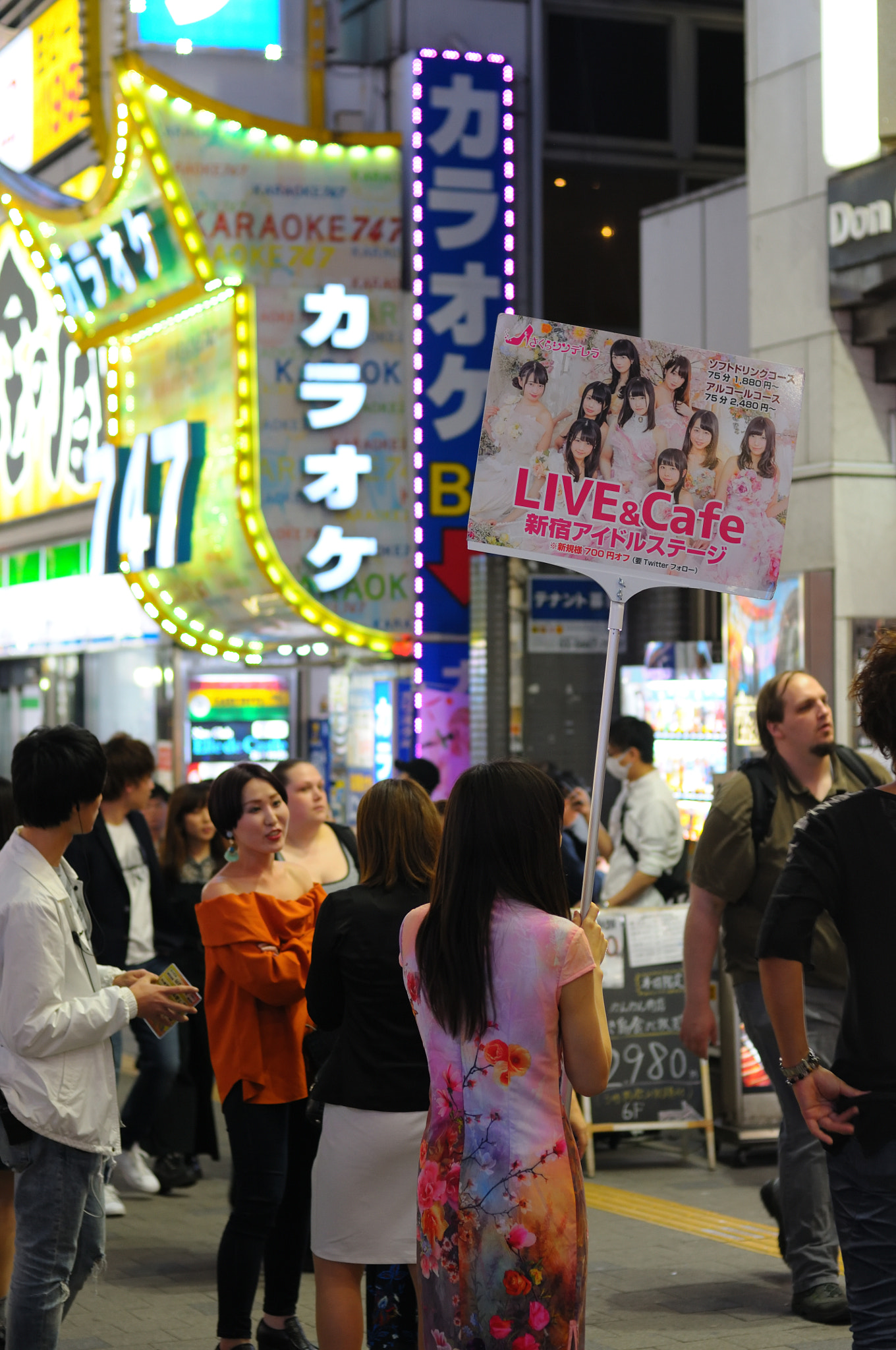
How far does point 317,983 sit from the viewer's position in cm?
471

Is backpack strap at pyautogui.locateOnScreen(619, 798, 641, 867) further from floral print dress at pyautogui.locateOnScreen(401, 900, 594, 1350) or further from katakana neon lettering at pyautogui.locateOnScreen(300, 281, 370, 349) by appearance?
katakana neon lettering at pyautogui.locateOnScreen(300, 281, 370, 349)

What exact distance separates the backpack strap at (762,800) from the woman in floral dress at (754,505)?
166cm

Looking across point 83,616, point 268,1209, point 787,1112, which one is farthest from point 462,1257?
point 83,616

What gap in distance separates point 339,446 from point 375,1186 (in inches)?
352

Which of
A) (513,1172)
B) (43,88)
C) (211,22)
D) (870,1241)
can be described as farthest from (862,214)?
(43,88)

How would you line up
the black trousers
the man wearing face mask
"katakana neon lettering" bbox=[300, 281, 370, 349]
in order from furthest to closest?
"katakana neon lettering" bbox=[300, 281, 370, 349] < the man wearing face mask < the black trousers

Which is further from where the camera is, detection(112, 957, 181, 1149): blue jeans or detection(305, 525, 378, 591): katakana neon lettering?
detection(305, 525, 378, 591): katakana neon lettering

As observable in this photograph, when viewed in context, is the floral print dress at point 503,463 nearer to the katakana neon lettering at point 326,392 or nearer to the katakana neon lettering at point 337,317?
the katakana neon lettering at point 326,392

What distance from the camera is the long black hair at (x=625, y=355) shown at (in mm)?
4469

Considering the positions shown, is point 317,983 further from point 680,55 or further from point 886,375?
point 680,55

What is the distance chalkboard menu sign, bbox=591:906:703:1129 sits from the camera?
826 cm

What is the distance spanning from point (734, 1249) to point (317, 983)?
9.41 feet

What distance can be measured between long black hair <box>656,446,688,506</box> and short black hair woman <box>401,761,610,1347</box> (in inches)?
45.7

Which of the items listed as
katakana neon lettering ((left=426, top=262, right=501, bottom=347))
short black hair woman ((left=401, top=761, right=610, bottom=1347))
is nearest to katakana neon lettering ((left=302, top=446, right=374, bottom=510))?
katakana neon lettering ((left=426, top=262, right=501, bottom=347))
